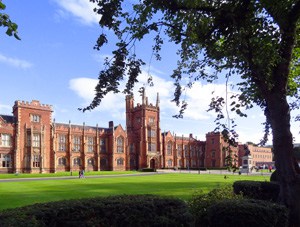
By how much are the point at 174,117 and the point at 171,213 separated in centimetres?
381

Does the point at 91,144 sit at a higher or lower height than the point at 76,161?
higher

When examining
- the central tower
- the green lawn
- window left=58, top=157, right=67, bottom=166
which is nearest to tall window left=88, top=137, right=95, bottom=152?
window left=58, top=157, right=67, bottom=166

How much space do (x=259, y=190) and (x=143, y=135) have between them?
7611 centimetres

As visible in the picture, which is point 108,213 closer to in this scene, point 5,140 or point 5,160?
point 5,160

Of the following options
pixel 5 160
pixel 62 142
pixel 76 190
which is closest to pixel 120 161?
pixel 62 142

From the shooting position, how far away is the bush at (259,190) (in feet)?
42.2

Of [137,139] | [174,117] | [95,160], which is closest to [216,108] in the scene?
[174,117]

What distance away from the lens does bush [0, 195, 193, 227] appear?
226 inches

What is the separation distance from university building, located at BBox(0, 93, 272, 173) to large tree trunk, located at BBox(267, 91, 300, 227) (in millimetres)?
42347

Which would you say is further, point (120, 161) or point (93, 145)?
→ point (120, 161)

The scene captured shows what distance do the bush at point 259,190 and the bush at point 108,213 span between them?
6547 mm

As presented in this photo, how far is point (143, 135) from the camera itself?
88812 mm

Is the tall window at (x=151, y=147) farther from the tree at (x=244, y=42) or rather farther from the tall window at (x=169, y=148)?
the tree at (x=244, y=42)

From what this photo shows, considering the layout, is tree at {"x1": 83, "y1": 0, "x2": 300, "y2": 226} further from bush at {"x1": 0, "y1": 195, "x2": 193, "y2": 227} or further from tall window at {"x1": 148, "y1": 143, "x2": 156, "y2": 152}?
tall window at {"x1": 148, "y1": 143, "x2": 156, "y2": 152}
